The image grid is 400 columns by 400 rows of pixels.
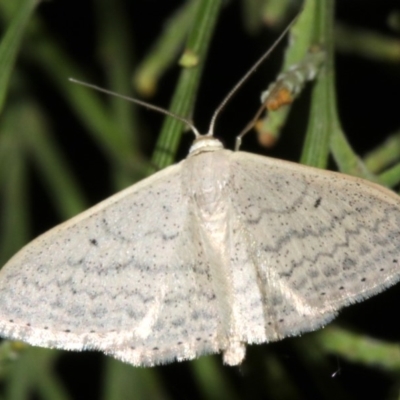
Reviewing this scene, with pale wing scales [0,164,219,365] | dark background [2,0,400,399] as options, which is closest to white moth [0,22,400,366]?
pale wing scales [0,164,219,365]

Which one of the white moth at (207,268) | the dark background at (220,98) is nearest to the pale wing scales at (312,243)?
the white moth at (207,268)

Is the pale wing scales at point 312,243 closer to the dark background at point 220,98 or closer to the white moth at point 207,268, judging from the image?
the white moth at point 207,268

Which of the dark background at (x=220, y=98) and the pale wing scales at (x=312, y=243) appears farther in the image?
the dark background at (x=220, y=98)

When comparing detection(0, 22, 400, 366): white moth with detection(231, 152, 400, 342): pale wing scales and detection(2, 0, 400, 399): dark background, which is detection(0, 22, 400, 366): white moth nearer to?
detection(231, 152, 400, 342): pale wing scales

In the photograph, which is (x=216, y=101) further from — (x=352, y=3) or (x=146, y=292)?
(x=146, y=292)

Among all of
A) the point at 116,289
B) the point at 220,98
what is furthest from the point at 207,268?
the point at 220,98

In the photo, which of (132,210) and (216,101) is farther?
(216,101)

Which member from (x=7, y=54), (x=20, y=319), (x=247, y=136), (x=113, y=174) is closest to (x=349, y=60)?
(x=247, y=136)
